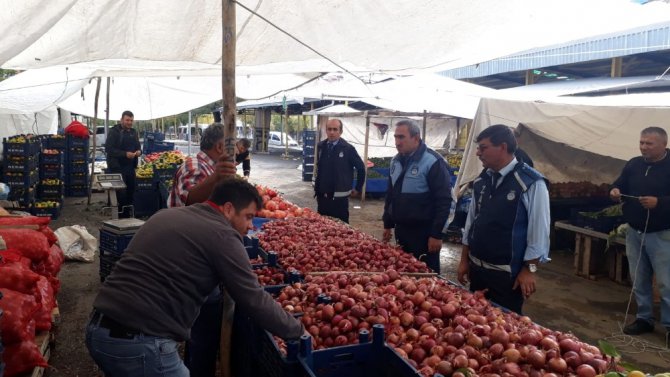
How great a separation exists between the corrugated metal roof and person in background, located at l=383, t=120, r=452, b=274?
537cm

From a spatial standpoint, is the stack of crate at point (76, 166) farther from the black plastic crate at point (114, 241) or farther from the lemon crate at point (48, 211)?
the black plastic crate at point (114, 241)

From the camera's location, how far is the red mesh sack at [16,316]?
341 centimetres

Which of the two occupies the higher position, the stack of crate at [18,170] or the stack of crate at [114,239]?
the stack of crate at [18,170]

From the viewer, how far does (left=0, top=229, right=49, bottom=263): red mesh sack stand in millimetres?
4520

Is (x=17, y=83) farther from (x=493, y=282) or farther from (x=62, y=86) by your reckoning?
(x=493, y=282)

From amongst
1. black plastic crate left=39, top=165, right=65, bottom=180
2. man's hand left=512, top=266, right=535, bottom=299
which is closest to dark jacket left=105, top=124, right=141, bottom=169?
black plastic crate left=39, top=165, right=65, bottom=180

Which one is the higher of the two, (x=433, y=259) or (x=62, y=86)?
(x=62, y=86)

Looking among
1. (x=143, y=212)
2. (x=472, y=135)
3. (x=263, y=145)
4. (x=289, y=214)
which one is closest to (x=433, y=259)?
(x=289, y=214)

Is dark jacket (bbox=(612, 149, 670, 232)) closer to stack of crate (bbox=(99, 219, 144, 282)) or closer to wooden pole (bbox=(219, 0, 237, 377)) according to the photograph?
wooden pole (bbox=(219, 0, 237, 377))

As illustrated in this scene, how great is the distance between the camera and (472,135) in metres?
7.84

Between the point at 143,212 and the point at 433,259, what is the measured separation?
23.9ft

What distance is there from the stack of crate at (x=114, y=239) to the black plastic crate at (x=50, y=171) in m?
6.57

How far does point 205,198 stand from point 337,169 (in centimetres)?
381

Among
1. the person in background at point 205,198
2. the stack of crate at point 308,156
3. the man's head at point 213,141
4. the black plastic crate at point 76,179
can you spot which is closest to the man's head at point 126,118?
the black plastic crate at point 76,179
